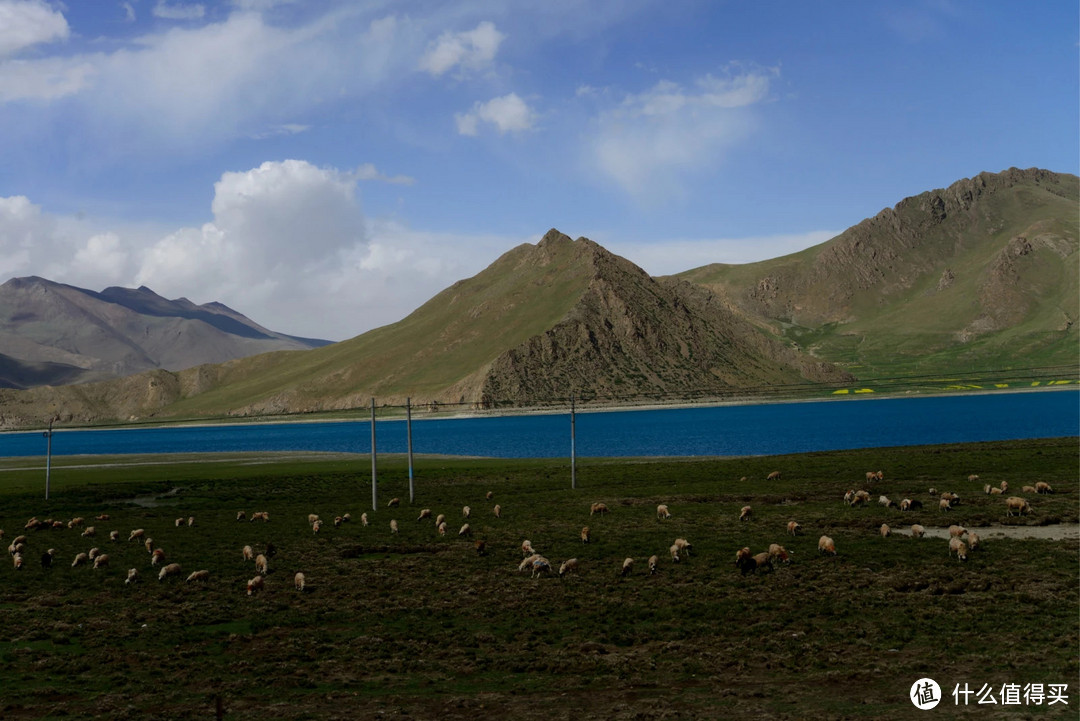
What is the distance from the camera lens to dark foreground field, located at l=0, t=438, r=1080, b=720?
18.7 meters

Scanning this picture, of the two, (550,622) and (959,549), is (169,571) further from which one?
(959,549)

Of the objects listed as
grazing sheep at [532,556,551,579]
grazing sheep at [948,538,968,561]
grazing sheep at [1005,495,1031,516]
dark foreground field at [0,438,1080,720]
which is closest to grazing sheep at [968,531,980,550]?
dark foreground field at [0,438,1080,720]

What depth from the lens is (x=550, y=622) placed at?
24.5 metres

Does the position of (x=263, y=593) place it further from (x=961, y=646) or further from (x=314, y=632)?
(x=961, y=646)

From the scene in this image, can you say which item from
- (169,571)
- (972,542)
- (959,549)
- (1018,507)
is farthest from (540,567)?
(1018,507)

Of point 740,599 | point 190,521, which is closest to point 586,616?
point 740,599

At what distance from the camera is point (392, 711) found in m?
18.0

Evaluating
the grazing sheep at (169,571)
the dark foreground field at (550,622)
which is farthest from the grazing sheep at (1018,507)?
the grazing sheep at (169,571)

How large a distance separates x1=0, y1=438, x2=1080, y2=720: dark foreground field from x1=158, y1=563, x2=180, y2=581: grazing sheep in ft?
1.60

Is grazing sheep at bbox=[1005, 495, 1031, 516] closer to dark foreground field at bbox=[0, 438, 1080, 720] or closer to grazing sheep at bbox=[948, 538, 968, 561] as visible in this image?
dark foreground field at bbox=[0, 438, 1080, 720]

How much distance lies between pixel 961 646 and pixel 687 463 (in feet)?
200

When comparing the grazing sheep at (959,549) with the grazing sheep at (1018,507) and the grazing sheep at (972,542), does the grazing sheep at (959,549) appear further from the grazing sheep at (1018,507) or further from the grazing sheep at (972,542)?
the grazing sheep at (1018,507)

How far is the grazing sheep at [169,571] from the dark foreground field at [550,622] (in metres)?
0.49

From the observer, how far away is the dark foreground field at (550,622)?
18703mm
